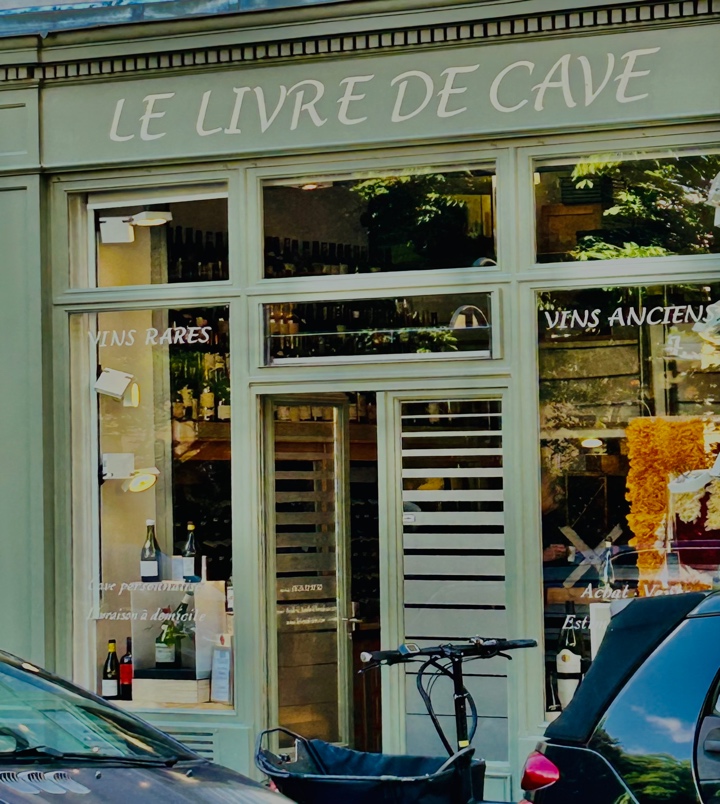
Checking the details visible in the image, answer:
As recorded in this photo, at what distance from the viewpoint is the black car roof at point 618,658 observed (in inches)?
173

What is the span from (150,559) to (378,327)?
2118mm

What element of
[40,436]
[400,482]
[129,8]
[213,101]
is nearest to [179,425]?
[40,436]

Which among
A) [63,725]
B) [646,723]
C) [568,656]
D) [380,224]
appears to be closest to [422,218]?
[380,224]

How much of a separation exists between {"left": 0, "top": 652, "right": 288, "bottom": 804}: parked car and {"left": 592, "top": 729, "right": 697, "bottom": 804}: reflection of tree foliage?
1.17 metres

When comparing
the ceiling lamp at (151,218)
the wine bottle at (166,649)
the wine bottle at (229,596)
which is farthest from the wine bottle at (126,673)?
the ceiling lamp at (151,218)

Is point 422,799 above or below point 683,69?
below

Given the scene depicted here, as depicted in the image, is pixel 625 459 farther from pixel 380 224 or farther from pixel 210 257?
pixel 210 257

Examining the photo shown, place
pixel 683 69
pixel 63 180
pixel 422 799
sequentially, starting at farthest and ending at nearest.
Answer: pixel 63 180, pixel 683 69, pixel 422 799

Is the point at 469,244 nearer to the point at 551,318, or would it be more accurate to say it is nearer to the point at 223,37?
the point at 551,318

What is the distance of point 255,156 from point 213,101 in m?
0.44

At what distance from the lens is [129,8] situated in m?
8.60

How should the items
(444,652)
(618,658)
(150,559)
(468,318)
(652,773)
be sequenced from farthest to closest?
(150,559), (468,318), (444,652), (618,658), (652,773)

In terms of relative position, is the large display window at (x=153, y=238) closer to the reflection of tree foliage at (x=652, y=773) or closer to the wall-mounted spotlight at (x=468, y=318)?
the wall-mounted spotlight at (x=468, y=318)

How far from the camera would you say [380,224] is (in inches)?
330
